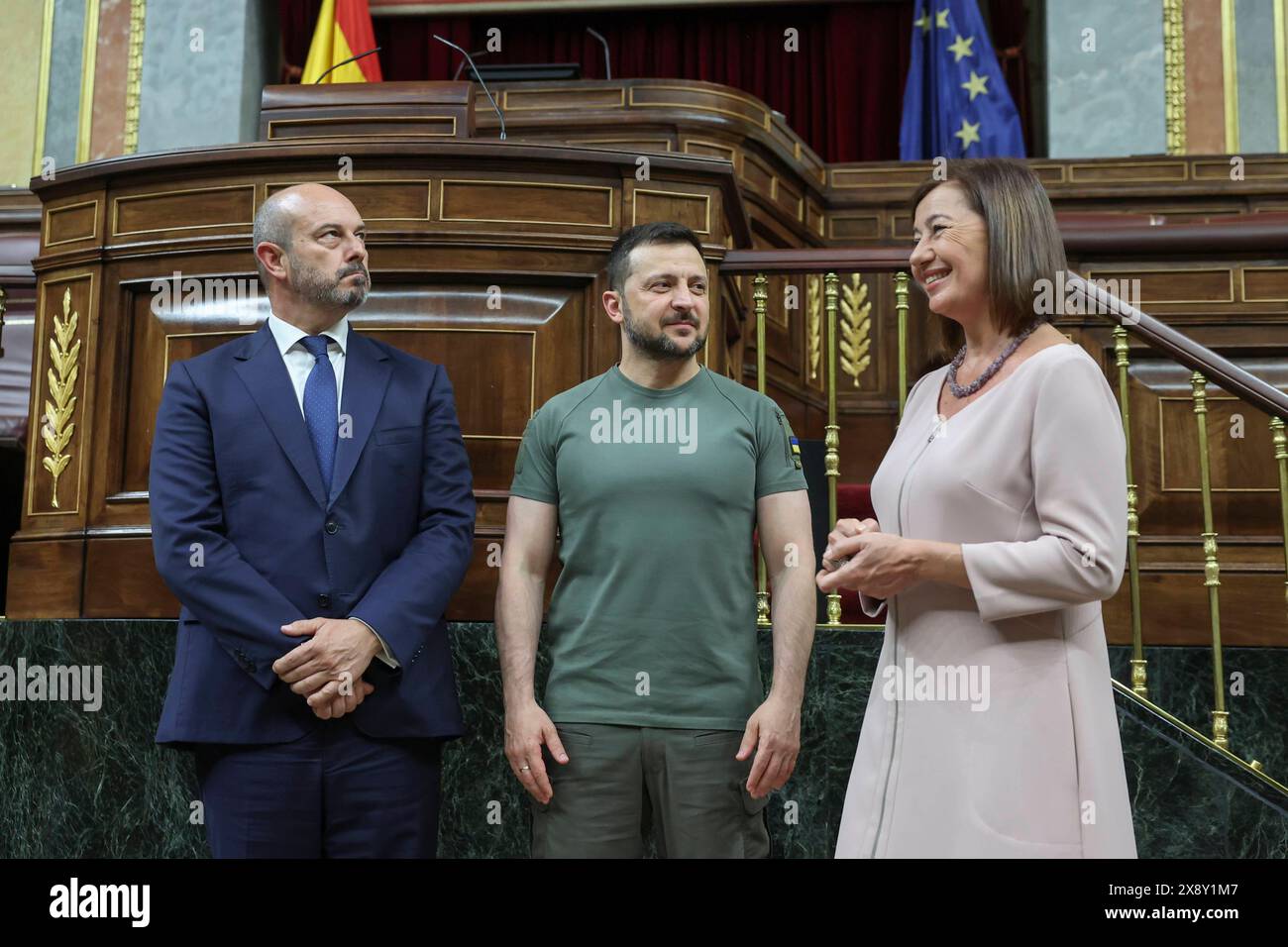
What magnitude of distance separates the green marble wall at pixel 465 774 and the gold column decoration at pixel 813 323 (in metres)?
3.06

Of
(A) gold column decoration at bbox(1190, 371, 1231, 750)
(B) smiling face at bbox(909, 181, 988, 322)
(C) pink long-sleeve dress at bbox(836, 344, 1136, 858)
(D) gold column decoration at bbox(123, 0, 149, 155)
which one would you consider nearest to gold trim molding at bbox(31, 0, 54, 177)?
(D) gold column decoration at bbox(123, 0, 149, 155)

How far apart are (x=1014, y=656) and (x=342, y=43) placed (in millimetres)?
6929

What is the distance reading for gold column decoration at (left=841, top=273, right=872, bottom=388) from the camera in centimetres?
559

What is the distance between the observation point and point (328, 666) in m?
2.03

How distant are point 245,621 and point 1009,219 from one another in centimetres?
124

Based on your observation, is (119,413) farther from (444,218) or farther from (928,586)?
(928,586)

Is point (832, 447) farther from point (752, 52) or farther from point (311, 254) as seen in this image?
point (752, 52)

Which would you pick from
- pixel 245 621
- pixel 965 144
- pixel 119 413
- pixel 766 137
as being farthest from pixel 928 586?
pixel 965 144

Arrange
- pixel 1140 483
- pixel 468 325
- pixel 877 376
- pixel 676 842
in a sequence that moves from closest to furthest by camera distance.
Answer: pixel 676 842 < pixel 468 325 < pixel 1140 483 < pixel 877 376

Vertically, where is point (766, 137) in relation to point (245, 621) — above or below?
above

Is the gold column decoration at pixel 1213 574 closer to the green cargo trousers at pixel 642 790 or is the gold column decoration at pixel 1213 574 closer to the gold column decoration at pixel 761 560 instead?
the gold column decoration at pixel 761 560

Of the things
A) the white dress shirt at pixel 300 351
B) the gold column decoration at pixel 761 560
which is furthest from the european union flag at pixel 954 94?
the white dress shirt at pixel 300 351

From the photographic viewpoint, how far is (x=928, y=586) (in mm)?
1799

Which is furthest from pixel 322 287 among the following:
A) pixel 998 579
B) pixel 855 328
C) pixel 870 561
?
pixel 855 328
